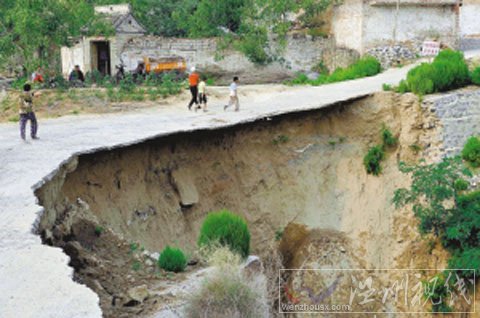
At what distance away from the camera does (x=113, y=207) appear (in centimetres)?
1394

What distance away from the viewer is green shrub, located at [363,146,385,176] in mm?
18078

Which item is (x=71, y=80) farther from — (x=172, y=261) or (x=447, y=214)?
(x=447, y=214)

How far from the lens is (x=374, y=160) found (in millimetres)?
18062

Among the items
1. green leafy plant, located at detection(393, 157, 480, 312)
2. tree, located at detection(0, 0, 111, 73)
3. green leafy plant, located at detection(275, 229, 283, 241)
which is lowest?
green leafy plant, located at detection(275, 229, 283, 241)

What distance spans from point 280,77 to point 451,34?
261 inches

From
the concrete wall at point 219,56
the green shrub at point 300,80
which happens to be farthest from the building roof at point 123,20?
the green shrub at point 300,80

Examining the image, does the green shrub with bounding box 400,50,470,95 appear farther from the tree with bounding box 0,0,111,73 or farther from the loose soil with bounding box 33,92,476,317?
the tree with bounding box 0,0,111,73

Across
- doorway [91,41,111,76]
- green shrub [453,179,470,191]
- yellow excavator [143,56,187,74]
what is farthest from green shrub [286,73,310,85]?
green shrub [453,179,470,191]

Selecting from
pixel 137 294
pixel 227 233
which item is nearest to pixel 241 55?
pixel 227 233

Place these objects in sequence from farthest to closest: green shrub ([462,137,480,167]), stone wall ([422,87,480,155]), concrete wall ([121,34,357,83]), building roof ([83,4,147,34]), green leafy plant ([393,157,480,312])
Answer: concrete wall ([121,34,357,83]) < building roof ([83,4,147,34]) < stone wall ([422,87,480,155]) < green shrub ([462,137,480,167]) < green leafy plant ([393,157,480,312])

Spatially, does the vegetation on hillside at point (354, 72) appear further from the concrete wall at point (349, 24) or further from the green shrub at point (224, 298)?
the green shrub at point (224, 298)

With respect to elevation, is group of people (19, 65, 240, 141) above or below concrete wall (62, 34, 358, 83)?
below

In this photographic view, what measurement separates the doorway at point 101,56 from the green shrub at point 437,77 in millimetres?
11211

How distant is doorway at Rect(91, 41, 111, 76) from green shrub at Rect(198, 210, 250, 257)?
13.8 metres
